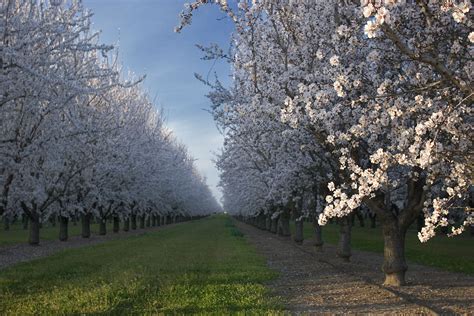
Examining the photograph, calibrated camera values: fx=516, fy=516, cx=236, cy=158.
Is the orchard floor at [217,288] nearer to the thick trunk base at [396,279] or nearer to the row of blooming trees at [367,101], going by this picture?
the thick trunk base at [396,279]

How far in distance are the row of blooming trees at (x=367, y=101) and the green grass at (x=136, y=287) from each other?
3.39m

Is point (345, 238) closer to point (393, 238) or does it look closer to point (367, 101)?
point (393, 238)

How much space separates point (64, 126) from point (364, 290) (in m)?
14.4

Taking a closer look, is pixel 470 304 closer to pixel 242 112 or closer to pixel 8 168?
pixel 242 112

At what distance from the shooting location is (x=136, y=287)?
13.5 metres

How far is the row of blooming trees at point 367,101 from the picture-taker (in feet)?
29.8

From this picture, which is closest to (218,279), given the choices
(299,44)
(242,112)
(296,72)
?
(242,112)

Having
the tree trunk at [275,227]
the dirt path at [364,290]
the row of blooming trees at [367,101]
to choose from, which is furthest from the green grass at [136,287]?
the tree trunk at [275,227]

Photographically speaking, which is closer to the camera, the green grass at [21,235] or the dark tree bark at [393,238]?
the dark tree bark at [393,238]

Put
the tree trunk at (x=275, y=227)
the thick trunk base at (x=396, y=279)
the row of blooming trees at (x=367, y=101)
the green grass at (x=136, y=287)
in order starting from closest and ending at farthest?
the row of blooming trees at (x=367, y=101) → the green grass at (x=136, y=287) → the thick trunk base at (x=396, y=279) → the tree trunk at (x=275, y=227)

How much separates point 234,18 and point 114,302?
8038 mm

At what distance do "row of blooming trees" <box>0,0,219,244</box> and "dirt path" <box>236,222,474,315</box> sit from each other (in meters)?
8.55

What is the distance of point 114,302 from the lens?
11.6 meters

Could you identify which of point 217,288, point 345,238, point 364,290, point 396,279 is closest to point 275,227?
point 345,238
